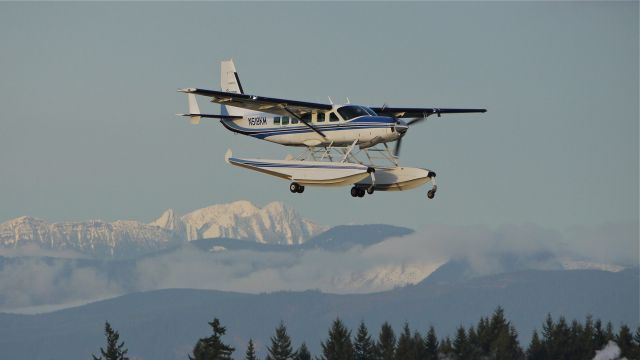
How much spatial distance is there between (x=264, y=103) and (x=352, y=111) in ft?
13.9

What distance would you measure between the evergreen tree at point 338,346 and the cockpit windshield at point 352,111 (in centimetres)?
7751

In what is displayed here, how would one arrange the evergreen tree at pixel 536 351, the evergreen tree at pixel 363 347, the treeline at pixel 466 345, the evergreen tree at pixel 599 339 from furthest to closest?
the evergreen tree at pixel 599 339
the evergreen tree at pixel 536 351
the evergreen tree at pixel 363 347
the treeline at pixel 466 345

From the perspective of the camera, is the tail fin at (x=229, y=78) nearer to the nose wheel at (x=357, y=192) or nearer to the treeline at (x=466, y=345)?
the nose wheel at (x=357, y=192)

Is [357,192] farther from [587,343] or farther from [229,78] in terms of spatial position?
[587,343]

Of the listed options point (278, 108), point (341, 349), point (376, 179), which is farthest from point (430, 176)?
point (341, 349)

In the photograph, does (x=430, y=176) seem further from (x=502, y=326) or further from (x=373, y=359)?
(x=502, y=326)

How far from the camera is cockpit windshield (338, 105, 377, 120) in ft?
255

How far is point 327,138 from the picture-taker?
78.8 meters

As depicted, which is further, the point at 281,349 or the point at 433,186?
the point at 281,349

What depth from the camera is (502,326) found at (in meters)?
169

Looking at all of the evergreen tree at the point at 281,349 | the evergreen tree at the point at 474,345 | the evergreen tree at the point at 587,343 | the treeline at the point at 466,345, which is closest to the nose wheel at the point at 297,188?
the treeline at the point at 466,345

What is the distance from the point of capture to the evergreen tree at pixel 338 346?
6063 inches

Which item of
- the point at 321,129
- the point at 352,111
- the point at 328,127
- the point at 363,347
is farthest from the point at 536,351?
the point at 352,111

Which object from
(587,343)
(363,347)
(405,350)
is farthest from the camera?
(587,343)
